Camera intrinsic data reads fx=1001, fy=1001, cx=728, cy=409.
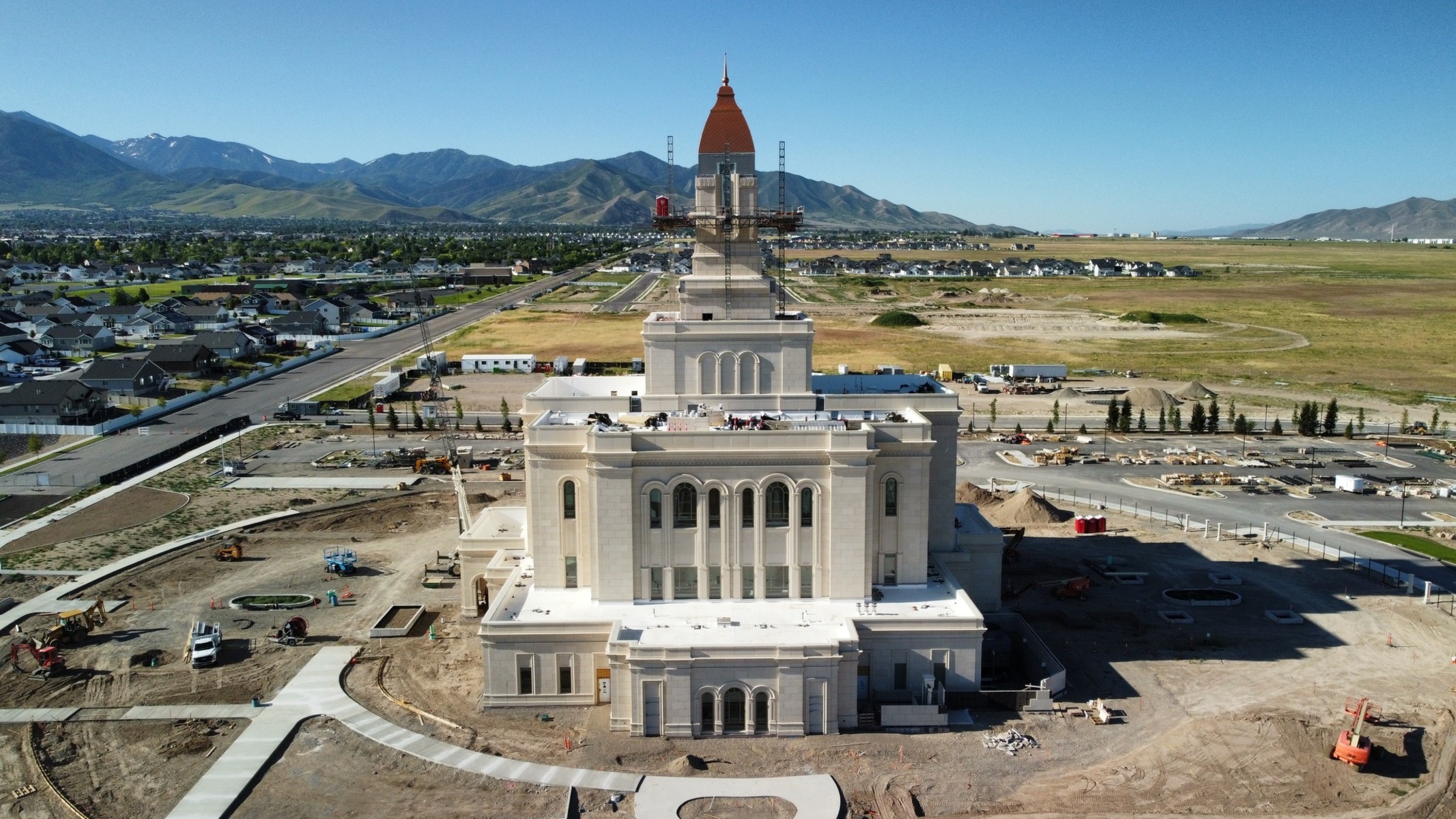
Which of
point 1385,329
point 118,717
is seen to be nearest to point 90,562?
point 118,717

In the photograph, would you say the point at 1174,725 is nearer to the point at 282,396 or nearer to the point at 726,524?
the point at 726,524

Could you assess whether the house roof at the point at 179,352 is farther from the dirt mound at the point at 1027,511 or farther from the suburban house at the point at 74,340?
the dirt mound at the point at 1027,511

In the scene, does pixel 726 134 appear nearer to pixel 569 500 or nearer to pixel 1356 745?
pixel 569 500

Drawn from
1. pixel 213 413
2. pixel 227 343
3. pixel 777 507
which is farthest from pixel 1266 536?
pixel 227 343

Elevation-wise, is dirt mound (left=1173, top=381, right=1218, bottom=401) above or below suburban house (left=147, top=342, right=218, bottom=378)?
below

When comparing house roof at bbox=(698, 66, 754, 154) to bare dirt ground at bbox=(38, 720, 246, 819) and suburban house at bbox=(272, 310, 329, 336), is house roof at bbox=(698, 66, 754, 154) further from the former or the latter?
suburban house at bbox=(272, 310, 329, 336)

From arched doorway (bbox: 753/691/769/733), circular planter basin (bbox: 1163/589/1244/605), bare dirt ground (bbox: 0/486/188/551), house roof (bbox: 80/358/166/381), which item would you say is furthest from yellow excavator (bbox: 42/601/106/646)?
house roof (bbox: 80/358/166/381)
